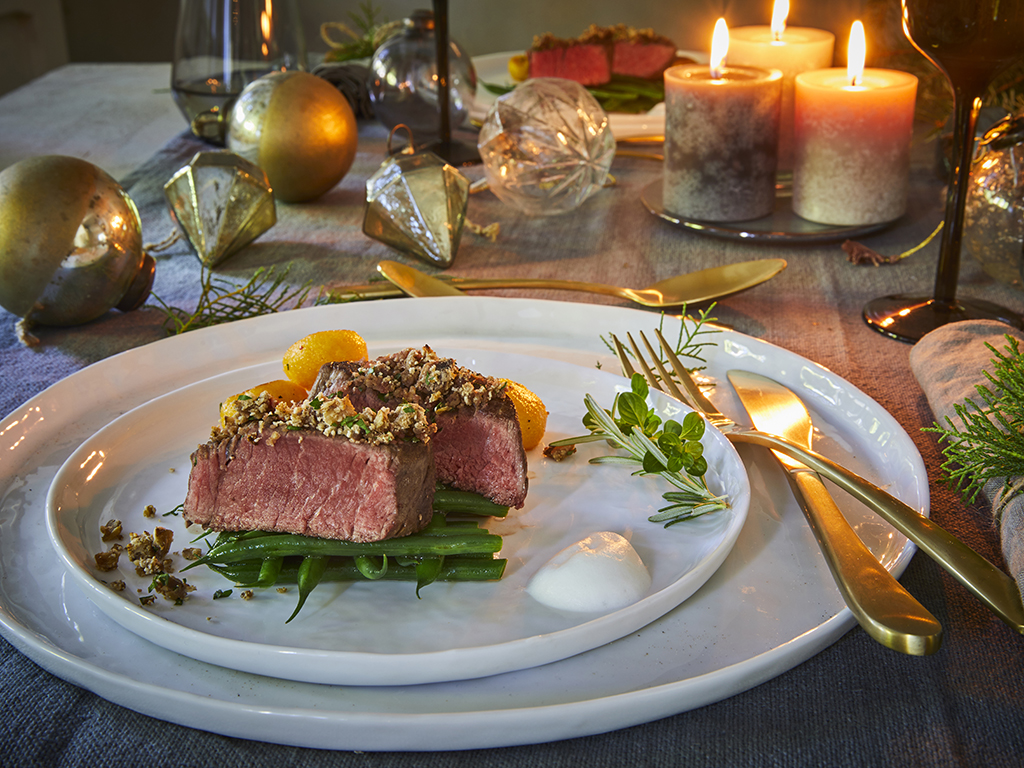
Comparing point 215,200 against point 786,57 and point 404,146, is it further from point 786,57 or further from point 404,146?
point 786,57

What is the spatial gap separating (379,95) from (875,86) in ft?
4.33

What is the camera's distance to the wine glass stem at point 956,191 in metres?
1.27

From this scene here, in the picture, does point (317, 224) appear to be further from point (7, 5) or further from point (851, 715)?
point (7, 5)

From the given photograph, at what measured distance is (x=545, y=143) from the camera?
1855 mm

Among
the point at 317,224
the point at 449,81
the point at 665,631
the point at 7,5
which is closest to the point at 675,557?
the point at 665,631

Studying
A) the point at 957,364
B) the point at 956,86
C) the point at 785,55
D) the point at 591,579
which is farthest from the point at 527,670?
the point at 785,55

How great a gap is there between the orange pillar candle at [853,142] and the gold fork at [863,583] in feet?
3.34

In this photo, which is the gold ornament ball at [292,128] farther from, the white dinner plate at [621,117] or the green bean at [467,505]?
the green bean at [467,505]

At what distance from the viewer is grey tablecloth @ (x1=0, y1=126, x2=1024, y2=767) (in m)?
0.63

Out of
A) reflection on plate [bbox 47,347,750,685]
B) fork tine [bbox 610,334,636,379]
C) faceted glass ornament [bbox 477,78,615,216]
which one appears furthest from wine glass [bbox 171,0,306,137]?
fork tine [bbox 610,334,636,379]

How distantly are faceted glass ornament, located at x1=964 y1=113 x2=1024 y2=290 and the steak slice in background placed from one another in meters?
1.09

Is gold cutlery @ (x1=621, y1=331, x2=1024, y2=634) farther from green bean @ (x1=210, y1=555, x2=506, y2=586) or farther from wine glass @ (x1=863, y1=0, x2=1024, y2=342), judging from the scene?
wine glass @ (x1=863, y1=0, x2=1024, y2=342)

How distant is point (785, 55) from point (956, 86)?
81 centimetres

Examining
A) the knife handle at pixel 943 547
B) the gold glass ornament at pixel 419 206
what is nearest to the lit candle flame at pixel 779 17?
the gold glass ornament at pixel 419 206
